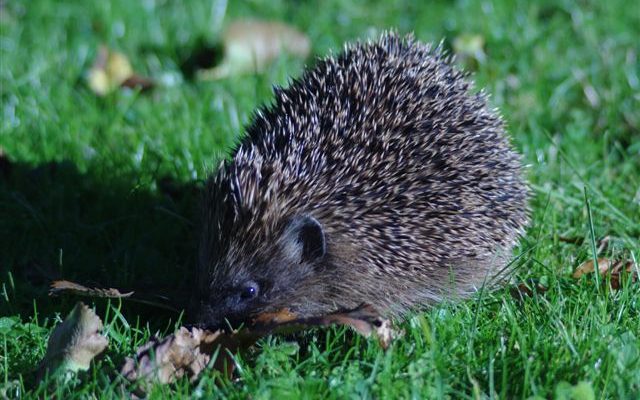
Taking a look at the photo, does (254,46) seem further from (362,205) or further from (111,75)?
(362,205)

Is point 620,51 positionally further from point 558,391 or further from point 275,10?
point 558,391

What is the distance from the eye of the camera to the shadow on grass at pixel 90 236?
4281 millimetres

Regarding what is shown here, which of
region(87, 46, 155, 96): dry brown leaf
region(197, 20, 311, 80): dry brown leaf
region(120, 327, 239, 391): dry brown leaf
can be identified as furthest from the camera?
region(197, 20, 311, 80): dry brown leaf

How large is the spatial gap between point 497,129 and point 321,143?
88cm

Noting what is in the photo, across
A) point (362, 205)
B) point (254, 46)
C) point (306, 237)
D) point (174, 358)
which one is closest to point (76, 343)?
point (174, 358)

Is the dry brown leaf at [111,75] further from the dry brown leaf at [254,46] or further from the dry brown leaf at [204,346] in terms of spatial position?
the dry brown leaf at [204,346]

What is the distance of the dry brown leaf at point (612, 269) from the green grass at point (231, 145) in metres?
0.06

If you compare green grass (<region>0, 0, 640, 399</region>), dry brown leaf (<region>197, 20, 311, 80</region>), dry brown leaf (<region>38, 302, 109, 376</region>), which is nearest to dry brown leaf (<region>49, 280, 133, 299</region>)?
green grass (<region>0, 0, 640, 399</region>)

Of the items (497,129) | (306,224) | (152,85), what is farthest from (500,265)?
(152,85)

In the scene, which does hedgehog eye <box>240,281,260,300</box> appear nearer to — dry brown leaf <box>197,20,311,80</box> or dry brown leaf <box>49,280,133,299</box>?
dry brown leaf <box>49,280,133,299</box>

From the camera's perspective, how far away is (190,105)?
240 inches

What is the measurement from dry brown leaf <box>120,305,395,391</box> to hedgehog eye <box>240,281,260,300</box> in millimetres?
218

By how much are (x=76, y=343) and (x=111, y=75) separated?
3.18 meters

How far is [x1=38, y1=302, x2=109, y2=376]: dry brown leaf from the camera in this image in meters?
3.51
